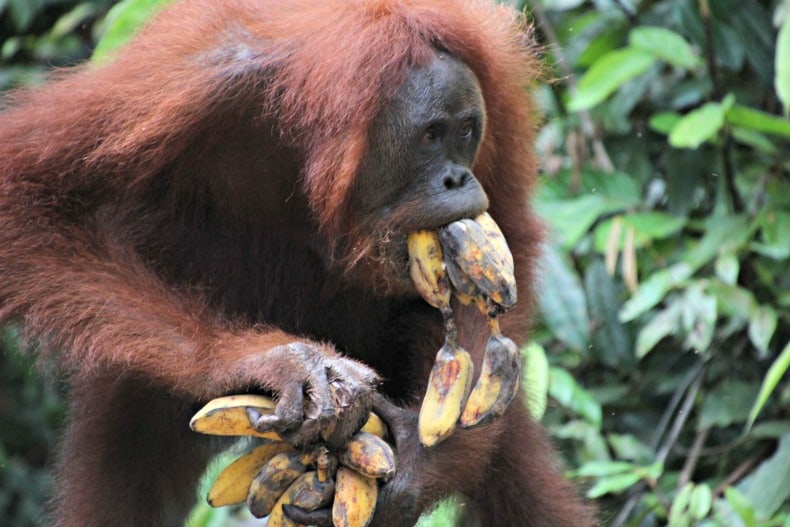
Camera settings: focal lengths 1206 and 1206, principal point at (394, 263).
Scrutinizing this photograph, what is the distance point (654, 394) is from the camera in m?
3.96

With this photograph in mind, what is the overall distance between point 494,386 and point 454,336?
0.14 m

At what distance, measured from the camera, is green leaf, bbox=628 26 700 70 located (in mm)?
3568

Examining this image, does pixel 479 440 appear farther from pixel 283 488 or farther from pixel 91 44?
pixel 91 44

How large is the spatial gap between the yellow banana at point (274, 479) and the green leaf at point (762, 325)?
168cm

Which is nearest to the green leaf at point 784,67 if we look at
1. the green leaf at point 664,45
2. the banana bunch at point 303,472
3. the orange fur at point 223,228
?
the green leaf at point 664,45

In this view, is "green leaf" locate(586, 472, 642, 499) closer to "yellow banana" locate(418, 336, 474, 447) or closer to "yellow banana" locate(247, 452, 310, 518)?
"yellow banana" locate(418, 336, 474, 447)

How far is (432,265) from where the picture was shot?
7.61 feet

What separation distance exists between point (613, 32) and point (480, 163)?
1.55 m

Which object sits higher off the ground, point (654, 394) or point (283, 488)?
point (283, 488)

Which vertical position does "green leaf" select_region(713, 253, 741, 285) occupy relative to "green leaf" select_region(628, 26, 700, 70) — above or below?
below

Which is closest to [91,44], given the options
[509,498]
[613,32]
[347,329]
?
[613,32]

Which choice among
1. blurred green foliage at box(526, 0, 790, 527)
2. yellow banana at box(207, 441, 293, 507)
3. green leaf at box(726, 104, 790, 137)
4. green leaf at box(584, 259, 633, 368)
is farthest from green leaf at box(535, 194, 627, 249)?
yellow banana at box(207, 441, 293, 507)

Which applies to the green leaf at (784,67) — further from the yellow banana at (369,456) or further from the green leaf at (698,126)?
the yellow banana at (369,456)

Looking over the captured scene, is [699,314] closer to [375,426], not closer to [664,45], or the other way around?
[664,45]
